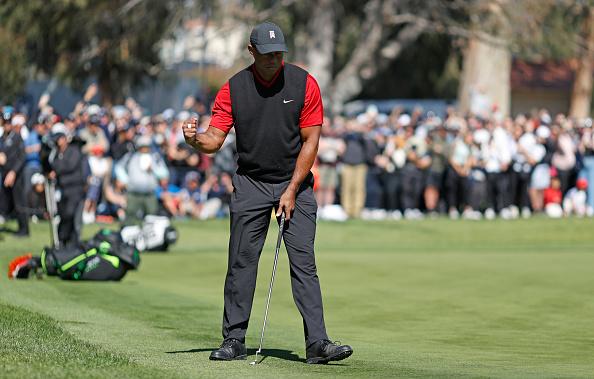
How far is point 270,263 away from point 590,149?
39.9ft

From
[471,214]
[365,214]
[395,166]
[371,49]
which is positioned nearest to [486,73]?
[371,49]

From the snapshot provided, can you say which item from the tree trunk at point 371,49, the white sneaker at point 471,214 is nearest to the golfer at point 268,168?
the white sneaker at point 471,214

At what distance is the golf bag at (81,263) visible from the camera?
1489cm

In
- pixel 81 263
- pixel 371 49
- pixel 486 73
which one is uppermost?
pixel 371 49

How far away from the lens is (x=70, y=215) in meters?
18.4

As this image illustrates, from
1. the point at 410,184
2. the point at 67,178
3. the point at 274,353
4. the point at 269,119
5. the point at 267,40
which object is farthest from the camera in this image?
the point at 410,184

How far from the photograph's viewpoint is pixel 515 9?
103ft

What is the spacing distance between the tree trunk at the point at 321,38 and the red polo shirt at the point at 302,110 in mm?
24544

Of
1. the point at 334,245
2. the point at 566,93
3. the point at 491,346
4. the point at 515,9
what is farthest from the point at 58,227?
the point at 566,93

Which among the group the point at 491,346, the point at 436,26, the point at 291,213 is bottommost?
the point at 491,346

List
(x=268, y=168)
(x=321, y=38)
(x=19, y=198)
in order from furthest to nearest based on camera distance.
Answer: (x=321, y=38)
(x=19, y=198)
(x=268, y=168)

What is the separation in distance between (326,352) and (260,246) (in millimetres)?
833

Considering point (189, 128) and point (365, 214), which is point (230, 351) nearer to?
point (189, 128)

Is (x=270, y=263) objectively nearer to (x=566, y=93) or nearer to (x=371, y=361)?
(x=371, y=361)
